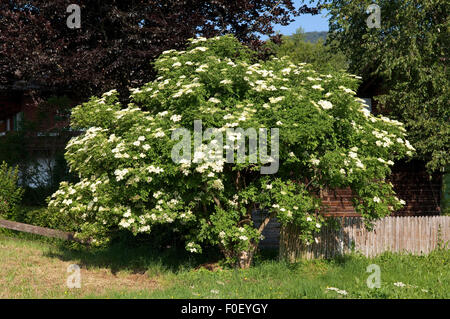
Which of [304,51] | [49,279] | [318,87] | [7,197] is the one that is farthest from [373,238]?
[304,51]

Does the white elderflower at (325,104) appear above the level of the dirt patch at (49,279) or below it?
above

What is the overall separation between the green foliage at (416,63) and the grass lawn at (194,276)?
377 cm

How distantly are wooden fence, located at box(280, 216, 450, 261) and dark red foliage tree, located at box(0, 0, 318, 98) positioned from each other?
19.8 ft

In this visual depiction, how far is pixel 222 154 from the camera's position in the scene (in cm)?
745

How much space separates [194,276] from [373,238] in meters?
4.88

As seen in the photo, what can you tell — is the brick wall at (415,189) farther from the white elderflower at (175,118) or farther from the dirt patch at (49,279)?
the white elderflower at (175,118)

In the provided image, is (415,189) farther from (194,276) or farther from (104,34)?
(104,34)

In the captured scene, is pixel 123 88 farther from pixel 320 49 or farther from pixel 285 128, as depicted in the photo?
pixel 320 49

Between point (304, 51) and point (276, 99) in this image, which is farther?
point (304, 51)

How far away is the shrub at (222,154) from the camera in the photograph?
7820mm

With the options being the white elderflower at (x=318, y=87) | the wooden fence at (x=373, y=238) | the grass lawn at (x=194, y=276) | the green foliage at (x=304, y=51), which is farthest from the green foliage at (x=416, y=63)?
the green foliage at (x=304, y=51)

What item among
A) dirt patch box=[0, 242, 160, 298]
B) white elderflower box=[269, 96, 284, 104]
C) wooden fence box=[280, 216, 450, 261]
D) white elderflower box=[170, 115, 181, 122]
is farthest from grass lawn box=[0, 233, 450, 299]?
white elderflower box=[269, 96, 284, 104]

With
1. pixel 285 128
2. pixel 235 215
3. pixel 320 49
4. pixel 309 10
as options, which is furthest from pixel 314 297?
pixel 320 49

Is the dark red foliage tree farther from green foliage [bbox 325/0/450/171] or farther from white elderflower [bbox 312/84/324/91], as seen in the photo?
white elderflower [bbox 312/84/324/91]
